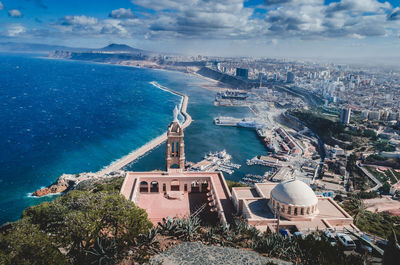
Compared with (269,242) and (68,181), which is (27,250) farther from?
(68,181)

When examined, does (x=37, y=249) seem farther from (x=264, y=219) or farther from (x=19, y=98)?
(x=19, y=98)

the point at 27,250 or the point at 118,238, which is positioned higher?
the point at 27,250

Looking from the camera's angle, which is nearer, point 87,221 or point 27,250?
point 27,250

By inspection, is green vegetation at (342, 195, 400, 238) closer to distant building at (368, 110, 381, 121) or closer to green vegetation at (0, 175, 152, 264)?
green vegetation at (0, 175, 152, 264)

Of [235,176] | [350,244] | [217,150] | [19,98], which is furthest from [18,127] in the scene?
[350,244]

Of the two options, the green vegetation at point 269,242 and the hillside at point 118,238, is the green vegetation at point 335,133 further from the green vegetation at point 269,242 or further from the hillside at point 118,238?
the hillside at point 118,238

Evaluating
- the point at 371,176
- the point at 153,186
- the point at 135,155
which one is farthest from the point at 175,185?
the point at 371,176
